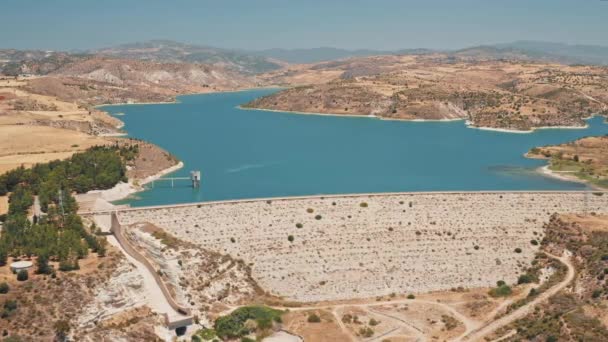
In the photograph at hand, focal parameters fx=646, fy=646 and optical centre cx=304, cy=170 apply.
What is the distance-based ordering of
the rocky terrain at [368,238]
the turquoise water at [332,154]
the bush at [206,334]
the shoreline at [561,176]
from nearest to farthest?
the bush at [206,334], the rocky terrain at [368,238], the turquoise water at [332,154], the shoreline at [561,176]

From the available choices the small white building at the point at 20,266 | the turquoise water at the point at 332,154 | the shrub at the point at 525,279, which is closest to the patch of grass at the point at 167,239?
the small white building at the point at 20,266

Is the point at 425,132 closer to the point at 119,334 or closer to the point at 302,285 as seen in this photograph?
the point at 302,285

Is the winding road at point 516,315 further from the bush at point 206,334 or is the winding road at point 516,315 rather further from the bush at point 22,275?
the bush at point 22,275

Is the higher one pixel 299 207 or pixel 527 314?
pixel 299 207

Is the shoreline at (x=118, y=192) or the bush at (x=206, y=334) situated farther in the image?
the shoreline at (x=118, y=192)

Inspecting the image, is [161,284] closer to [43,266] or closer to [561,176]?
[43,266]

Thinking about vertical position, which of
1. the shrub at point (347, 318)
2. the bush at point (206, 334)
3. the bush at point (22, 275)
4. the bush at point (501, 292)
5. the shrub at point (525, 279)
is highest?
the bush at point (22, 275)

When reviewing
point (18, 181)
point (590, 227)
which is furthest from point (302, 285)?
point (18, 181)

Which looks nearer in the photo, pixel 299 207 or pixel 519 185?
pixel 299 207
